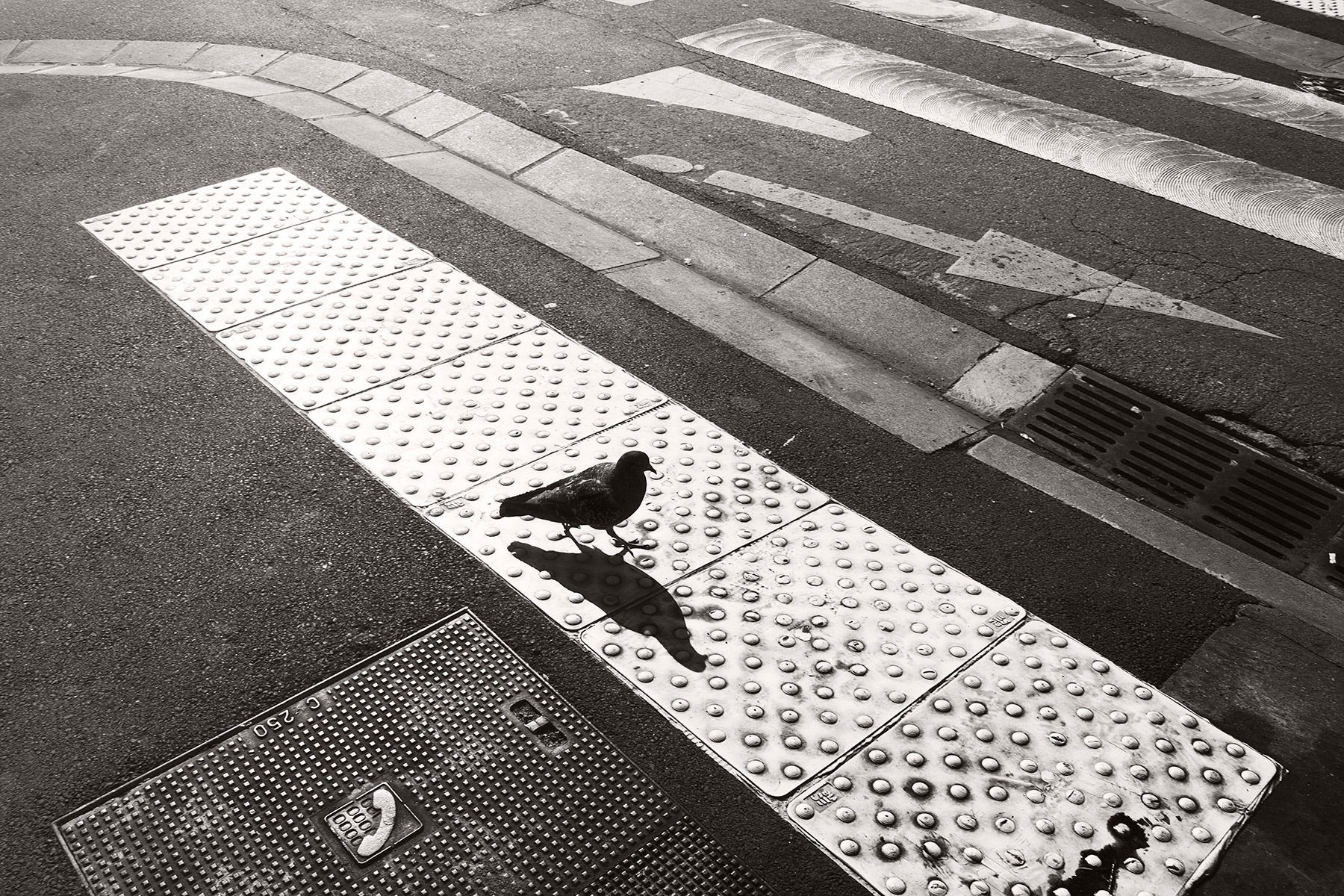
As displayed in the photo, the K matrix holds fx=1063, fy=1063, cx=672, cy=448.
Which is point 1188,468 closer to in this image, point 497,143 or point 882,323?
→ point 882,323

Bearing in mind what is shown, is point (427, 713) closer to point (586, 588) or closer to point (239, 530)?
point (586, 588)

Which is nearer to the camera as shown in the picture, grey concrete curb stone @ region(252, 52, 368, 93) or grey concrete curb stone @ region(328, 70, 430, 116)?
grey concrete curb stone @ region(328, 70, 430, 116)

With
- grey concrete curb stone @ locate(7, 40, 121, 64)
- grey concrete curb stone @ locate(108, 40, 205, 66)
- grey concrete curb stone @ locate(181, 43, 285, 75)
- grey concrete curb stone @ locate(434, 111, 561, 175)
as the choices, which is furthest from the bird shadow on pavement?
grey concrete curb stone @ locate(7, 40, 121, 64)

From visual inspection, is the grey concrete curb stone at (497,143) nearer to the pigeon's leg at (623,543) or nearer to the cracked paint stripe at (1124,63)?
the pigeon's leg at (623,543)

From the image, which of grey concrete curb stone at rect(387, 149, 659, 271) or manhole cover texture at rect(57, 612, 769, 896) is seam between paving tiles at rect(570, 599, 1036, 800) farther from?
grey concrete curb stone at rect(387, 149, 659, 271)

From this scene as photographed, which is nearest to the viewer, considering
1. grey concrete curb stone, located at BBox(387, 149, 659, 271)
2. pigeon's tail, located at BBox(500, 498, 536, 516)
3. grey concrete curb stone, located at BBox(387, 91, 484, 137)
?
pigeon's tail, located at BBox(500, 498, 536, 516)

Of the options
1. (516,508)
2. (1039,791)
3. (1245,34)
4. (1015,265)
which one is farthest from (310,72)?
(1245,34)

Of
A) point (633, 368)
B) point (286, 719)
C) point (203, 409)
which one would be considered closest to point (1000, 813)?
point (286, 719)

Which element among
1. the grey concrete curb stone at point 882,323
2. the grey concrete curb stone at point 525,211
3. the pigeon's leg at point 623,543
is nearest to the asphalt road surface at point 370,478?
the grey concrete curb stone at point 525,211

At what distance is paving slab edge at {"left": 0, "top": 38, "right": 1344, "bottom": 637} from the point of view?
4449mm

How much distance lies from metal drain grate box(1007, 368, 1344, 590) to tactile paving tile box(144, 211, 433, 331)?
3332 mm

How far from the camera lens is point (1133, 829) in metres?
3.04

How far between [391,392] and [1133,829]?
3.32 meters

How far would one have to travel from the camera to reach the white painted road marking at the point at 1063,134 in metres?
6.34
